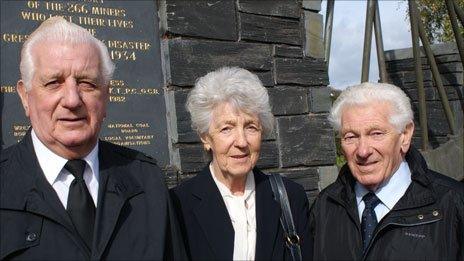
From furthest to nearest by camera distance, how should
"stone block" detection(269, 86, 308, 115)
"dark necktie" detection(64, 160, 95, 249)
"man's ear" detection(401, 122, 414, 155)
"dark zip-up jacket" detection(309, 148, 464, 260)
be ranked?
1. "stone block" detection(269, 86, 308, 115)
2. "man's ear" detection(401, 122, 414, 155)
3. "dark zip-up jacket" detection(309, 148, 464, 260)
4. "dark necktie" detection(64, 160, 95, 249)

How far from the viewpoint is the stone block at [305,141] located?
484 cm

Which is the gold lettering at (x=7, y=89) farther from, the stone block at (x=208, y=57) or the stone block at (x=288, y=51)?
the stone block at (x=288, y=51)

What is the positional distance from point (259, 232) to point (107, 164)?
80cm

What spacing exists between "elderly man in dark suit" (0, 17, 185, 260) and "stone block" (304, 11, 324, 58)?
319 centimetres

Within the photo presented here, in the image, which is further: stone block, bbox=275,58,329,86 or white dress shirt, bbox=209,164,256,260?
stone block, bbox=275,58,329,86

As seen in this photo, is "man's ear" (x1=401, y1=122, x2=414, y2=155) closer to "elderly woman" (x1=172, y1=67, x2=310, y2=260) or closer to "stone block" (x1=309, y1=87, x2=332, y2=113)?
"elderly woman" (x1=172, y1=67, x2=310, y2=260)

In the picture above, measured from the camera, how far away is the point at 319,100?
16.7ft

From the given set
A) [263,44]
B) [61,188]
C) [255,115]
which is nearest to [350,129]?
[255,115]

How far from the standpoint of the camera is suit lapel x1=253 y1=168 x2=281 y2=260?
2.61 m

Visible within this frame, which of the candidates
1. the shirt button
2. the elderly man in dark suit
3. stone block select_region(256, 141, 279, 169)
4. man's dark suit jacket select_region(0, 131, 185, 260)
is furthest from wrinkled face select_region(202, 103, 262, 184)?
stone block select_region(256, 141, 279, 169)

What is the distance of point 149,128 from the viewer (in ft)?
13.5

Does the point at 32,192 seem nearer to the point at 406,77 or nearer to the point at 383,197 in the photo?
the point at 383,197

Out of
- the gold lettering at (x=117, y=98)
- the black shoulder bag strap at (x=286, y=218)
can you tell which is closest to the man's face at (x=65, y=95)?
the black shoulder bag strap at (x=286, y=218)

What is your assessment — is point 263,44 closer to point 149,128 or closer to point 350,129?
point 149,128
